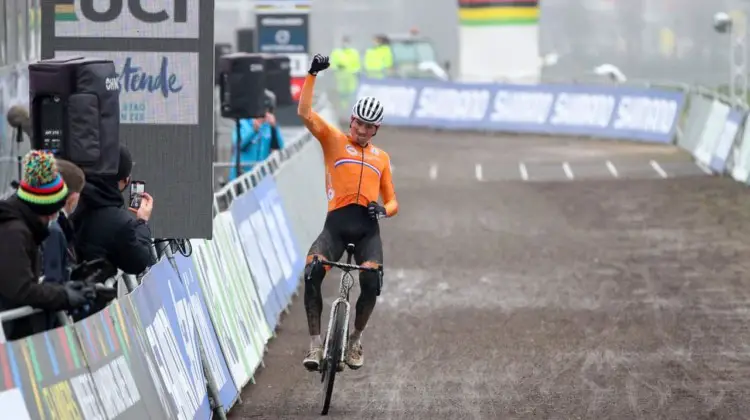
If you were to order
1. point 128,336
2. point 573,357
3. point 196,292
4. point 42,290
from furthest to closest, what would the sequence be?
point 573,357 → point 196,292 → point 128,336 → point 42,290

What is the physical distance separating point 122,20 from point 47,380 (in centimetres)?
472

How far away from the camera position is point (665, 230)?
877 inches

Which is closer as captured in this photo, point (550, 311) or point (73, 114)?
point (73, 114)

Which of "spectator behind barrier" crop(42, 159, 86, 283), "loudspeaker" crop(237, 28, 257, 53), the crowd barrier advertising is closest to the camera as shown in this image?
the crowd barrier advertising

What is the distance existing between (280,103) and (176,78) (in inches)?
695

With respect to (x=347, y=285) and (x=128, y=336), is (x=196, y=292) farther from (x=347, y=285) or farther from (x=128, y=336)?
(x=128, y=336)

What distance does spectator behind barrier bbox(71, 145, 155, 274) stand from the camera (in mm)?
8805

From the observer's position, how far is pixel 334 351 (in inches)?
423

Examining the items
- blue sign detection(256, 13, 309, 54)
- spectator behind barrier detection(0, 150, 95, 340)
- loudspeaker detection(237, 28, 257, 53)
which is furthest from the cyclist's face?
loudspeaker detection(237, 28, 257, 53)

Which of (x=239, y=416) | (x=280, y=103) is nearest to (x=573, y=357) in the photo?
(x=239, y=416)

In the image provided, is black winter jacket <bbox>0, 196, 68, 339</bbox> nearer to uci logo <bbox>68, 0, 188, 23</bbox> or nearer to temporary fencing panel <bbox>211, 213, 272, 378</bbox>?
uci logo <bbox>68, 0, 188, 23</bbox>

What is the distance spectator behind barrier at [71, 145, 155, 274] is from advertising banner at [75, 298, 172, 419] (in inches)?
29.2

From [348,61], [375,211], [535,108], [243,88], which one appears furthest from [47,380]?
[348,61]

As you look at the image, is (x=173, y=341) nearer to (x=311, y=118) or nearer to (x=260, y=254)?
(x=311, y=118)
